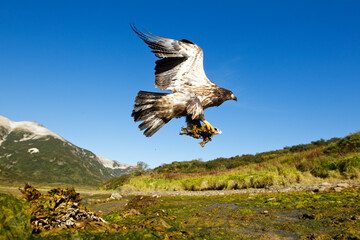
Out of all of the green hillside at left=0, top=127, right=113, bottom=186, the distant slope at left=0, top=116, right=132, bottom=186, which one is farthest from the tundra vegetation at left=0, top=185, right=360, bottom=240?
the green hillside at left=0, top=127, right=113, bottom=186

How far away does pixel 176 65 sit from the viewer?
20.1 ft

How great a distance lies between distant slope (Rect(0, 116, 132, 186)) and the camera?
8275cm

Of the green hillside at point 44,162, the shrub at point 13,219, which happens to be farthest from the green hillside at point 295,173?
the green hillside at point 44,162

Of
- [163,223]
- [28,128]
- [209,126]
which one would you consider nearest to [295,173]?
[163,223]

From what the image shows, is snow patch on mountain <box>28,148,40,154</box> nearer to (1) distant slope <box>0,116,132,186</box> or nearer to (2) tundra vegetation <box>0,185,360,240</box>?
(1) distant slope <box>0,116,132,186</box>

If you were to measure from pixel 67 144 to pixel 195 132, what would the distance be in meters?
131

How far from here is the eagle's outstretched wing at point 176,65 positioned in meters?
5.92

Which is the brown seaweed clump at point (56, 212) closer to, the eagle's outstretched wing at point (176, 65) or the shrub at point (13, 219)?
the shrub at point (13, 219)

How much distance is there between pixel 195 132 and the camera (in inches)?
193

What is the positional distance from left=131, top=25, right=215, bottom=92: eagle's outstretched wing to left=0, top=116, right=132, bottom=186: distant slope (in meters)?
73.0

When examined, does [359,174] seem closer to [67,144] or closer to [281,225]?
[281,225]

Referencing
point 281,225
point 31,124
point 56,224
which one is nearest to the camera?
point 56,224

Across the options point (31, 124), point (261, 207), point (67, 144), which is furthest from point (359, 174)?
point (31, 124)

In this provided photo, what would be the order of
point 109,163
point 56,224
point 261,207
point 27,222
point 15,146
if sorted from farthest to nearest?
1. point 109,163
2. point 15,146
3. point 261,207
4. point 56,224
5. point 27,222
